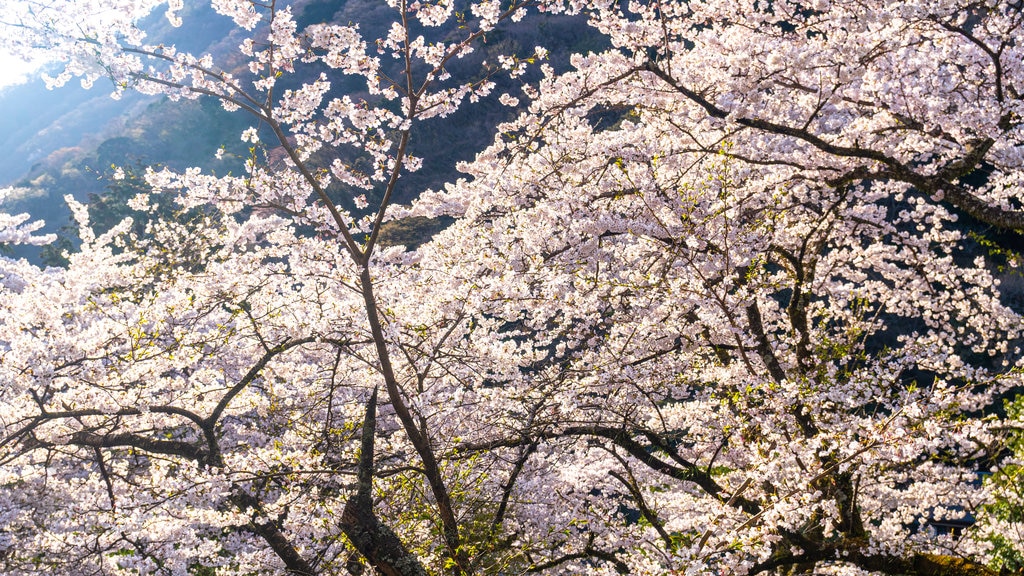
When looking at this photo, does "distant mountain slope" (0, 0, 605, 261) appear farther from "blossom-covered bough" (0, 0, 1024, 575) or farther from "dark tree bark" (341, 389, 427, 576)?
"dark tree bark" (341, 389, 427, 576)

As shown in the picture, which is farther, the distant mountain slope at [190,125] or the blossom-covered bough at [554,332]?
the distant mountain slope at [190,125]

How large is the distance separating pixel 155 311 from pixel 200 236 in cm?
1163

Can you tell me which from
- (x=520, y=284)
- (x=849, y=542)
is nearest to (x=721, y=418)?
(x=849, y=542)

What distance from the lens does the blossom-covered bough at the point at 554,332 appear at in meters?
4.76

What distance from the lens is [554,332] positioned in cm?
732

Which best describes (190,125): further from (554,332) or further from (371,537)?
(371,537)

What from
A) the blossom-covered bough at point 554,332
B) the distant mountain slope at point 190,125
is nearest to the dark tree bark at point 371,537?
the blossom-covered bough at point 554,332

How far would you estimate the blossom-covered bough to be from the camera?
187 inches

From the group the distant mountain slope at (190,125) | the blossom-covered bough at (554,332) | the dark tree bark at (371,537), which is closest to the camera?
the dark tree bark at (371,537)

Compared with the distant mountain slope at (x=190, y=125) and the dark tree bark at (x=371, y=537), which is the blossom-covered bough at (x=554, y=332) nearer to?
the dark tree bark at (x=371, y=537)

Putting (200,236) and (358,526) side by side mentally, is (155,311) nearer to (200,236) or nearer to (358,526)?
(358,526)

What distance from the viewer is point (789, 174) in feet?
23.0

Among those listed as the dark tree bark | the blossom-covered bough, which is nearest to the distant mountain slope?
the blossom-covered bough

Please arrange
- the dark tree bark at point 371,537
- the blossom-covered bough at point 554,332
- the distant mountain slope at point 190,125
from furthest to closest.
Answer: the distant mountain slope at point 190,125
the blossom-covered bough at point 554,332
the dark tree bark at point 371,537
